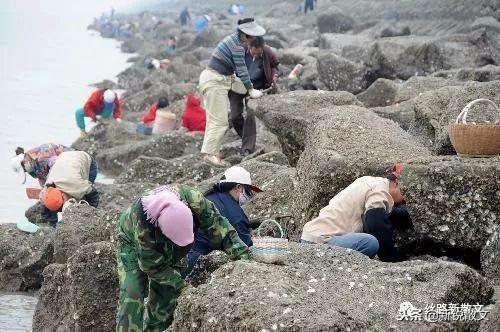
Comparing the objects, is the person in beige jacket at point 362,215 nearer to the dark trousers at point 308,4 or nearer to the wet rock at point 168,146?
the wet rock at point 168,146

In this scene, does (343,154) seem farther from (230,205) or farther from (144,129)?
(144,129)

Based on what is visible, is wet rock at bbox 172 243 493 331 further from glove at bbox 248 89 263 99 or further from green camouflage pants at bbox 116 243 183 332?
glove at bbox 248 89 263 99

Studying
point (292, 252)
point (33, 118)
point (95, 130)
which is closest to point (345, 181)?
point (292, 252)

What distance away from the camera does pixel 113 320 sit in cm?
669

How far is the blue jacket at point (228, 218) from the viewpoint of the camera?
20.2ft

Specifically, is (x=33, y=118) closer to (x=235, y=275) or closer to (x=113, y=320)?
(x=113, y=320)

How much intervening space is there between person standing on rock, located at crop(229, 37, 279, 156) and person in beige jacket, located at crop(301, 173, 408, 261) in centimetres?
411

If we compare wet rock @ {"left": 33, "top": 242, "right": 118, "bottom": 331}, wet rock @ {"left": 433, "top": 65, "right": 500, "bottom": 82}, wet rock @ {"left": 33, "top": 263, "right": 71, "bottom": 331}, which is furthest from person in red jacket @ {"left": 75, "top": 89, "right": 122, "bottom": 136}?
wet rock @ {"left": 33, "top": 242, "right": 118, "bottom": 331}

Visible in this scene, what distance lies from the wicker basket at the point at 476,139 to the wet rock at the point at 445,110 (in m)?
0.79

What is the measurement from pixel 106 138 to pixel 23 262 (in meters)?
6.24

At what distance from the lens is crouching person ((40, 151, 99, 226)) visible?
369 inches

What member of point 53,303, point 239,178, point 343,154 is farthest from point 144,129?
point 239,178

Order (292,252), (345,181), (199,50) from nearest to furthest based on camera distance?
(292,252) → (345,181) → (199,50)

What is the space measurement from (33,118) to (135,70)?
595 cm
